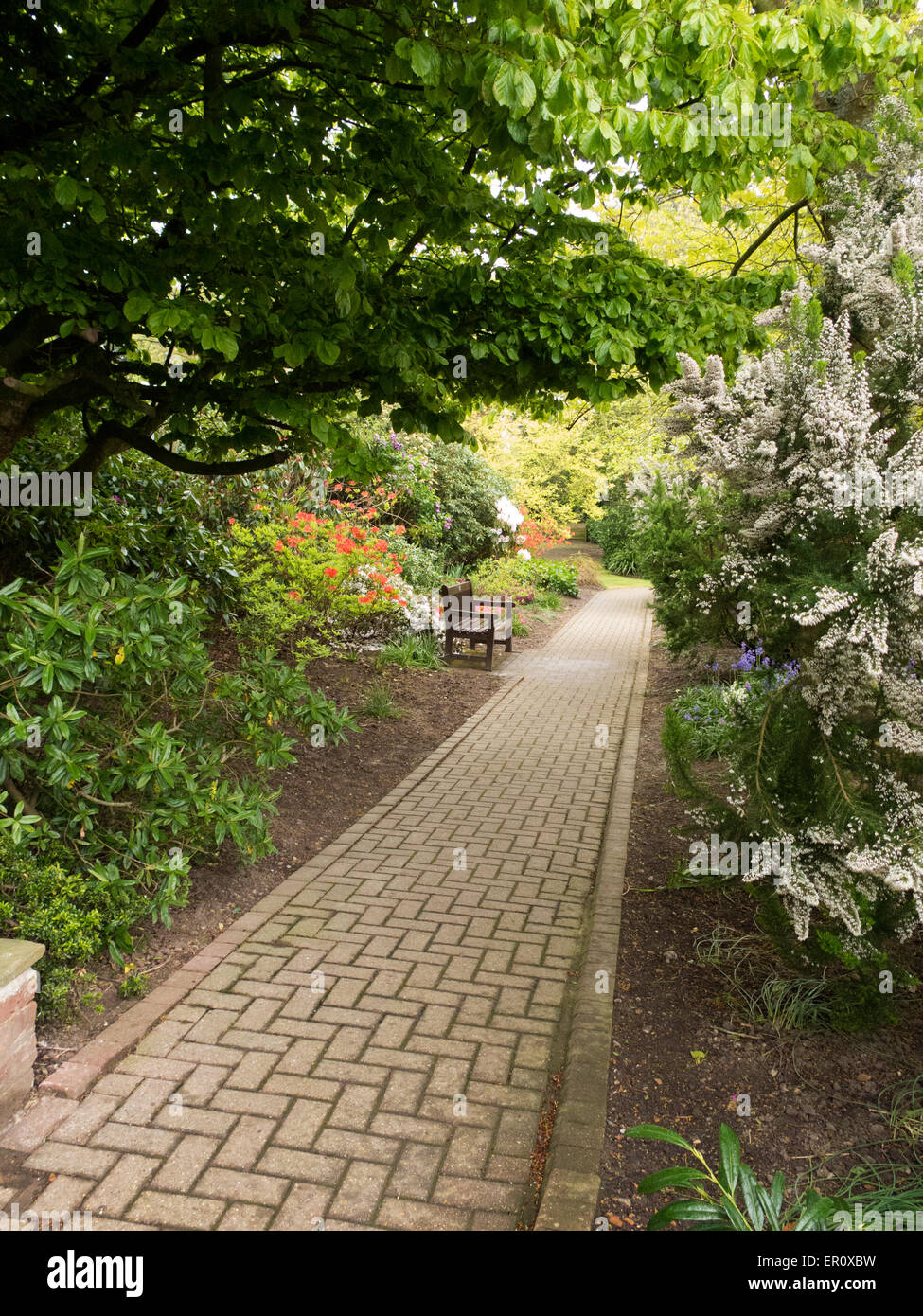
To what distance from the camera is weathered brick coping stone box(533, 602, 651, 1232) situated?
2695 mm

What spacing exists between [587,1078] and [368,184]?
4.73 m

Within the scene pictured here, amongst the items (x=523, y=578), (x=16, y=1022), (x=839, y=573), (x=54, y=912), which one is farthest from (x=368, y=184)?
(x=523, y=578)

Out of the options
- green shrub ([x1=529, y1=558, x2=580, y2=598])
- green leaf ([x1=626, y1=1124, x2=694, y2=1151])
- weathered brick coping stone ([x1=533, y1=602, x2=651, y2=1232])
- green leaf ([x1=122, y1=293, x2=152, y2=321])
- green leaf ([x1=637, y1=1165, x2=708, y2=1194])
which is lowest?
weathered brick coping stone ([x1=533, y1=602, x2=651, y2=1232])

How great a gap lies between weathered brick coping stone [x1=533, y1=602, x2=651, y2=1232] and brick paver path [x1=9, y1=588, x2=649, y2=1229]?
11 cm

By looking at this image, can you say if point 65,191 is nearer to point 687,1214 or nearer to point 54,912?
point 54,912

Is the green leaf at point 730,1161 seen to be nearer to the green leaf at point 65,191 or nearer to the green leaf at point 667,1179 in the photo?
the green leaf at point 667,1179

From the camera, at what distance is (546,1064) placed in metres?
3.46

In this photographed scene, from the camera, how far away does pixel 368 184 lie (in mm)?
4551

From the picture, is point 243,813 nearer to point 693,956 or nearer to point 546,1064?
point 546,1064

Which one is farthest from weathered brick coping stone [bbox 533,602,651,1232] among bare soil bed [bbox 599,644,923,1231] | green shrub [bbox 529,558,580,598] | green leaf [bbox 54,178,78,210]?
green shrub [bbox 529,558,580,598]

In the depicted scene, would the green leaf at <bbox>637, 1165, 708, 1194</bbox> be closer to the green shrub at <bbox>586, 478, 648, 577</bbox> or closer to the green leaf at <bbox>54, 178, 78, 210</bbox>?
the green leaf at <bbox>54, 178, 78, 210</bbox>

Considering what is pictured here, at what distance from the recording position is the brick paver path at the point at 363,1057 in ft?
8.98

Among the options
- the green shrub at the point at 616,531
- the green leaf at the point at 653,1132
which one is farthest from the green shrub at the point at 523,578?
the green leaf at the point at 653,1132

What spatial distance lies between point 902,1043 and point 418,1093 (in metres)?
2.03
